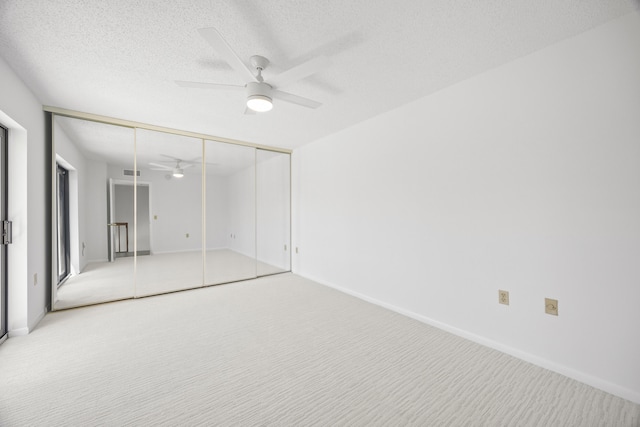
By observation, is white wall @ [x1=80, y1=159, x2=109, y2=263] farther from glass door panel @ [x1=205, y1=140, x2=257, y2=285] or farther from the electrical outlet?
the electrical outlet

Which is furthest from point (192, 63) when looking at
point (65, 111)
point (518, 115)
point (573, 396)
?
point (573, 396)

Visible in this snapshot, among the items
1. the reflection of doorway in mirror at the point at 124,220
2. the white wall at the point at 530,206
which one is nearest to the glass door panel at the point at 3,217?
the reflection of doorway in mirror at the point at 124,220

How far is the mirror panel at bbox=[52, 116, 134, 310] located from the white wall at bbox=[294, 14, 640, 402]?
11.5ft

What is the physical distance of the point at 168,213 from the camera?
3.88 meters

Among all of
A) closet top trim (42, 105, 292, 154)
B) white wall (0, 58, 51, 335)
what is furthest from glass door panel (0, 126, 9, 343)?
closet top trim (42, 105, 292, 154)

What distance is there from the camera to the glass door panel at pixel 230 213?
420 centimetres

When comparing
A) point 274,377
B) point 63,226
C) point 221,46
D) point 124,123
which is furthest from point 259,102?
point 63,226

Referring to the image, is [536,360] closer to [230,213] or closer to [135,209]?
[230,213]

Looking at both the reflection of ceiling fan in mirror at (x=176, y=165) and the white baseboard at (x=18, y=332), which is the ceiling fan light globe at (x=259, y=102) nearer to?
the reflection of ceiling fan in mirror at (x=176, y=165)

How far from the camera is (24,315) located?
2.43 m

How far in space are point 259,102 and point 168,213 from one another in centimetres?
267

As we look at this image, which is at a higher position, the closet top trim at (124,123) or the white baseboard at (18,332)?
the closet top trim at (124,123)

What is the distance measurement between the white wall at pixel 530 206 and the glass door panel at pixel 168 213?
2.82m

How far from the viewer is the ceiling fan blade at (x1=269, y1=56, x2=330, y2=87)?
171 cm
